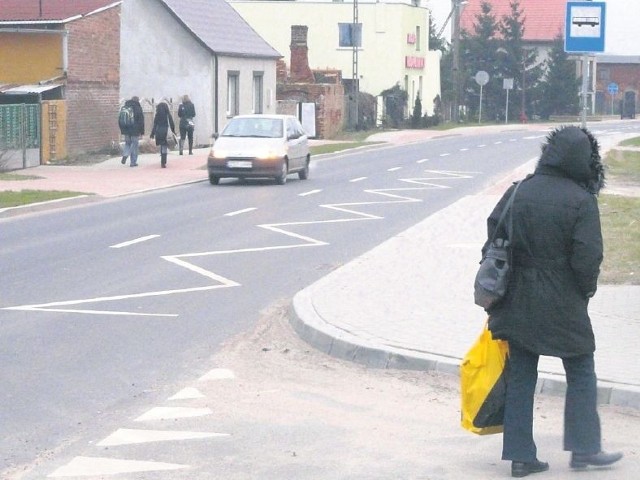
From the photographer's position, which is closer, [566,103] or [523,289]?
[523,289]

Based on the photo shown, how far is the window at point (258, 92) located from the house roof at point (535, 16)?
54463 mm

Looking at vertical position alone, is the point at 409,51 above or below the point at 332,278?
above

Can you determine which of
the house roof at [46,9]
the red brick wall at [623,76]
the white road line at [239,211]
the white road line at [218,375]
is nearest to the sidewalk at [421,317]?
the white road line at [218,375]

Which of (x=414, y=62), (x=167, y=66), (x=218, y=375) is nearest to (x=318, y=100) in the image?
(x=167, y=66)

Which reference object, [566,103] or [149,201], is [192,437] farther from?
[566,103]

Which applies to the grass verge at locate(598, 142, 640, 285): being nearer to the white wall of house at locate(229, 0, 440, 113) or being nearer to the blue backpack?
the blue backpack

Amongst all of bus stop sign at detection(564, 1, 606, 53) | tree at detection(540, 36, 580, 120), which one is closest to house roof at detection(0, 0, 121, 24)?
bus stop sign at detection(564, 1, 606, 53)

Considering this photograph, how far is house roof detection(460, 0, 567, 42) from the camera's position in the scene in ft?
343

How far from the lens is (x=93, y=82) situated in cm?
3784

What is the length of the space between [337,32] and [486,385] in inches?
2634

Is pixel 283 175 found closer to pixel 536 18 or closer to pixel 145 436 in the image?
pixel 145 436

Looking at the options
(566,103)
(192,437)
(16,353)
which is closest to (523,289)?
(192,437)

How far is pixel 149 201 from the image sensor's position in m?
24.0

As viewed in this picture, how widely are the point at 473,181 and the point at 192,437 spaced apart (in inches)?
920
